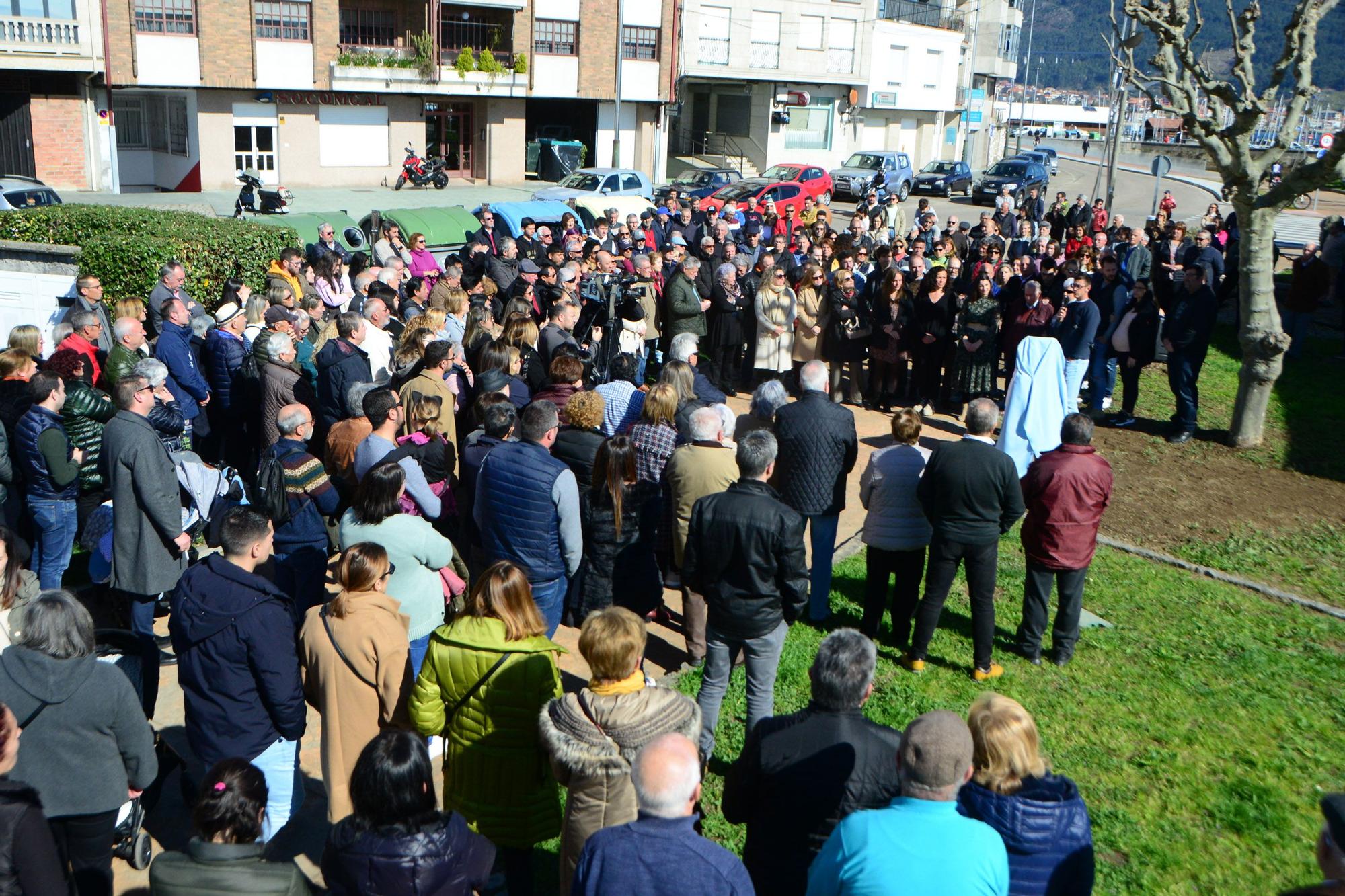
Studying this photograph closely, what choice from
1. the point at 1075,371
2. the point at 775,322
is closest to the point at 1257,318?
the point at 1075,371

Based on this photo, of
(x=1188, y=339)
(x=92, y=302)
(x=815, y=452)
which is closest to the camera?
(x=815, y=452)

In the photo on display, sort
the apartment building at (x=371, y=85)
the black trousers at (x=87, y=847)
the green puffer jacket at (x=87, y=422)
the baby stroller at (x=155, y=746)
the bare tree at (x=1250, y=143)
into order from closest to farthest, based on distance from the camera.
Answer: the black trousers at (x=87, y=847)
the baby stroller at (x=155, y=746)
the green puffer jacket at (x=87, y=422)
the bare tree at (x=1250, y=143)
the apartment building at (x=371, y=85)

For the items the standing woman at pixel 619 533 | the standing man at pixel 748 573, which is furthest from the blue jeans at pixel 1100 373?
the standing man at pixel 748 573

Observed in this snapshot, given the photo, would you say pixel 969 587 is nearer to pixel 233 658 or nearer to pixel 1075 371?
pixel 233 658

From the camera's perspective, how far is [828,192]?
3556 centimetres

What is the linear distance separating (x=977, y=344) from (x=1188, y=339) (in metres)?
2.06

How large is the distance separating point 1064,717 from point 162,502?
5.13 meters

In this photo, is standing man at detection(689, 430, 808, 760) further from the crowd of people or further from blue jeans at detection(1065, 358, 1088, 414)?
blue jeans at detection(1065, 358, 1088, 414)

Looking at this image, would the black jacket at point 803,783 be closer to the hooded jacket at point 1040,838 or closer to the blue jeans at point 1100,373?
the hooded jacket at point 1040,838

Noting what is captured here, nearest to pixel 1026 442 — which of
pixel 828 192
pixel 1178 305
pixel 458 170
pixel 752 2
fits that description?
pixel 1178 305

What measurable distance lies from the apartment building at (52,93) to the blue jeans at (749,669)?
31545mm

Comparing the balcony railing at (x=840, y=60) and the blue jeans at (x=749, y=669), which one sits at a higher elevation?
the balcony railing at (x=840, y=60)

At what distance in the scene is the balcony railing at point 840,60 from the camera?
49219 millimetres

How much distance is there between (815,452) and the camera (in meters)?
6.89
